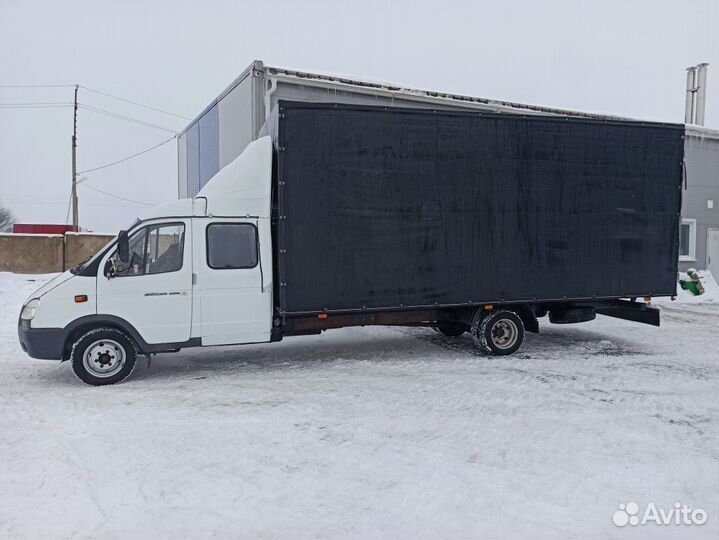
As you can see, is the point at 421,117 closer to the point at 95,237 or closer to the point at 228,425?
the point at 228,425

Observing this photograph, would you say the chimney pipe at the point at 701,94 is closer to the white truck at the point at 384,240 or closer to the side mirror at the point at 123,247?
the white truck at the point at 384,240

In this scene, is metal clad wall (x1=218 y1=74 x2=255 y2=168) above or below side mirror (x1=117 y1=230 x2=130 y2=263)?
above

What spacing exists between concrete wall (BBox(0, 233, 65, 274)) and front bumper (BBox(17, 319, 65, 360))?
11.2 m

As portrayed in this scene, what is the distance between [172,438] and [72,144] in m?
33.3

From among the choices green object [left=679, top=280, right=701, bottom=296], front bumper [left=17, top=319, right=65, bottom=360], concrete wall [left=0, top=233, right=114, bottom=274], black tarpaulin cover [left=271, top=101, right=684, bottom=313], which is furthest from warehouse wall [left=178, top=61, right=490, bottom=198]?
green object [left=679, top=280, right=701, bottom=296]

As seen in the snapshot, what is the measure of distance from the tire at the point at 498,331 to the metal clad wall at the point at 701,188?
1501cm

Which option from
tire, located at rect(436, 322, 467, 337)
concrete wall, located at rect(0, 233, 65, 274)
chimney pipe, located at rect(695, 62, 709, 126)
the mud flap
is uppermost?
chimney pipe, located at rect(695, 62, 709, 126)

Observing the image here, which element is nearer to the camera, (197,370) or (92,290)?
(92,290)

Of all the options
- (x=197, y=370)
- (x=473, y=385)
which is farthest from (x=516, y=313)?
(x=197, y=370)

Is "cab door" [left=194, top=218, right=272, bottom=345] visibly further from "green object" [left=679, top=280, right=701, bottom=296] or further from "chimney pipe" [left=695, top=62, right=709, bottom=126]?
"chimney pipe" [left=695, top=62, right=709, bottom=126]

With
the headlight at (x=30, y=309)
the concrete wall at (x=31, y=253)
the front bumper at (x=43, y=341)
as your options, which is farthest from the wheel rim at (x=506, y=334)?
the concrete wall at (x=31, y=253)

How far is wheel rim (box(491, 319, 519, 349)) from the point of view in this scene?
29.3 feet

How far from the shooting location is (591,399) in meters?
6.54

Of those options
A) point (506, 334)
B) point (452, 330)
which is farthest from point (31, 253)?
point (506, 334)
